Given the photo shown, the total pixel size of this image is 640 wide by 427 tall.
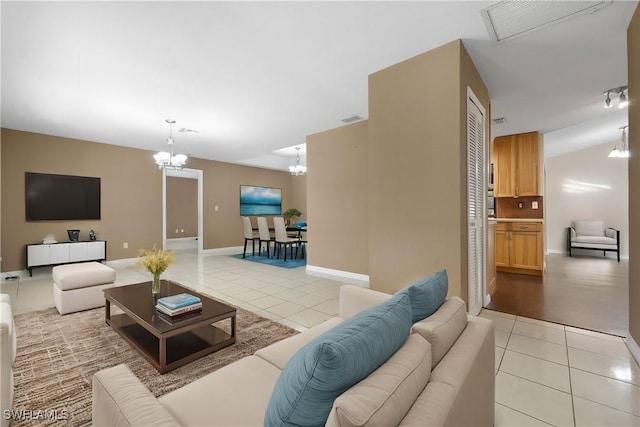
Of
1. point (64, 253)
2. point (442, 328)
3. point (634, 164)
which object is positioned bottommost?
point (64, 253)

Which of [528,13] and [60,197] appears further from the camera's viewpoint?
[60,197]

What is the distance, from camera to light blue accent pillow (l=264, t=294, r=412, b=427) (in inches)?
27.6

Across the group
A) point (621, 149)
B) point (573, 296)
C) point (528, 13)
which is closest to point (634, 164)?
point (528, 13)

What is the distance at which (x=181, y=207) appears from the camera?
413 inches

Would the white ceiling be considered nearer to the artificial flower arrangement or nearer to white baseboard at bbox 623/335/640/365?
the artificial flower arrangement

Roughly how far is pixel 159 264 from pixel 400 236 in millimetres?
2249

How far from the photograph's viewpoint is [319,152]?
5.30m

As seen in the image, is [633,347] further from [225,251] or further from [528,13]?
[225,251]

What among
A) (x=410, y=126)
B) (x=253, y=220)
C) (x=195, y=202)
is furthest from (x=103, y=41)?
(x=195, y=202)

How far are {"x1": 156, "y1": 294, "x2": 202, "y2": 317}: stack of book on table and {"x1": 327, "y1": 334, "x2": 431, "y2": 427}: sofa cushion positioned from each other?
185 cm

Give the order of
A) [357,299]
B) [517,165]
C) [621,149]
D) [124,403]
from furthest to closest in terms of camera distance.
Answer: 1. [621,149]
2. [517,165]
3. [357,299]
4. [124,403]

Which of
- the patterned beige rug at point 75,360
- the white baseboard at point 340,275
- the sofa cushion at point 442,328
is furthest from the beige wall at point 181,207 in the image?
the sofa cushion at point 442,328

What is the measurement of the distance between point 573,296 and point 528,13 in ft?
11.6

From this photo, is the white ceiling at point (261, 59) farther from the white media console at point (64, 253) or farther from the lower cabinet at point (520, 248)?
the white media console at point (64, 253)
